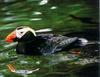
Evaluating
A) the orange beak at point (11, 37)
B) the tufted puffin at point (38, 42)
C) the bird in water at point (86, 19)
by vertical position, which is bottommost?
the tufted puffin at point (38, 42)

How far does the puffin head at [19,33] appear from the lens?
2.10 meters

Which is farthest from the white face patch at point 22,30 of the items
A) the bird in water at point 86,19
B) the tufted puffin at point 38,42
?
the bird in water at point 86,19

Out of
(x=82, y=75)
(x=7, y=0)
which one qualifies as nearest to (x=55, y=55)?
(x=82, y=75)

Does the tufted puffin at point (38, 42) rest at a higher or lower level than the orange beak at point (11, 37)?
lower

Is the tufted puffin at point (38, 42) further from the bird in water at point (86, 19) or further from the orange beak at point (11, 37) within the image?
the bird in water at point (86, 19)

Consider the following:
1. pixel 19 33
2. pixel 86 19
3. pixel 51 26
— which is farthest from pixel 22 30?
pixel 86 19

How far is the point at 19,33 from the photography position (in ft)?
6.92

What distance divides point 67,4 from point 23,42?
31cm

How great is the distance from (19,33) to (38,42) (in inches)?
4.4

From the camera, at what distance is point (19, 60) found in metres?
2.07

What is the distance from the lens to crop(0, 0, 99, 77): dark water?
6.59 ft

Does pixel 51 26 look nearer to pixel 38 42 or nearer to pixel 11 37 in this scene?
pixel 38 42

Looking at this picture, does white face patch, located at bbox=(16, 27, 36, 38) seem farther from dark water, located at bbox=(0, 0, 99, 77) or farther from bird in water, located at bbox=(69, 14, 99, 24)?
bird in water, located at bbox=(69, 14, 99, 24)

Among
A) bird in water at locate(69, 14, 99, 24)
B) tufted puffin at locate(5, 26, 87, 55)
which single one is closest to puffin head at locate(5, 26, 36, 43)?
tufted puffin at locate(5, 26, 87, 55)
